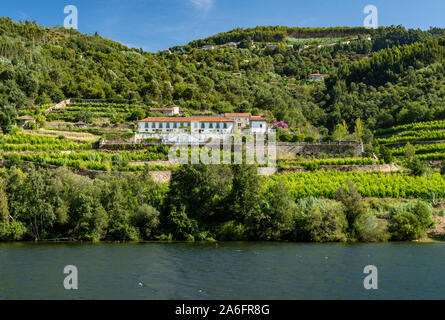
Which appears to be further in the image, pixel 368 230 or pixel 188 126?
pixel 188 126

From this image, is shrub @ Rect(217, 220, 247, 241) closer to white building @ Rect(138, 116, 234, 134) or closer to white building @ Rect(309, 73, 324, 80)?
white building @ Rect(138, 116, 234, 134)

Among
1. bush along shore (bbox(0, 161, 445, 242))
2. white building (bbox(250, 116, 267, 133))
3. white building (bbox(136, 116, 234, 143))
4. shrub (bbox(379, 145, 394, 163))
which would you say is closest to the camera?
bush along shore (bbox(0, 161, 445, 242))

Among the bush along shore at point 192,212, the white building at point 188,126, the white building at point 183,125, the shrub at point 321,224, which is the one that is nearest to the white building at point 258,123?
the white building at point 188,126

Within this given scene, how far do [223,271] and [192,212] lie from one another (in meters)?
14.7

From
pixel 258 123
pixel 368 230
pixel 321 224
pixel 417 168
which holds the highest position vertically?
pixel 258 123

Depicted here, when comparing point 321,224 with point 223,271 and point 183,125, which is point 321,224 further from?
point 183,125

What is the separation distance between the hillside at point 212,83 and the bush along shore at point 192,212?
78.6 feet

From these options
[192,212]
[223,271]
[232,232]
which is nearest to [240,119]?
[192,212]

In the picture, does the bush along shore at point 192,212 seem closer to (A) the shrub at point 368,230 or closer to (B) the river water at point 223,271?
(A) the shrub at point 368,230

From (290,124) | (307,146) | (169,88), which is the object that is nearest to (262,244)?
(307,146)

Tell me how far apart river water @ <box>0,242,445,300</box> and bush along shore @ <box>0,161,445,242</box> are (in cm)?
264

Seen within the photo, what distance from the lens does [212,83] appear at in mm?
93438

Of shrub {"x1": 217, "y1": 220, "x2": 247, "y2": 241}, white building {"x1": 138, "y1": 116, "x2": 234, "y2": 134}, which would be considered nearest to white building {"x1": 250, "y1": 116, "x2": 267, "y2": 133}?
white building {"x1": 138, "y1": 116, "x2": 234, "y2": 134}

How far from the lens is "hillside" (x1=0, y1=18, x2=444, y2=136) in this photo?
75875 millimetres
